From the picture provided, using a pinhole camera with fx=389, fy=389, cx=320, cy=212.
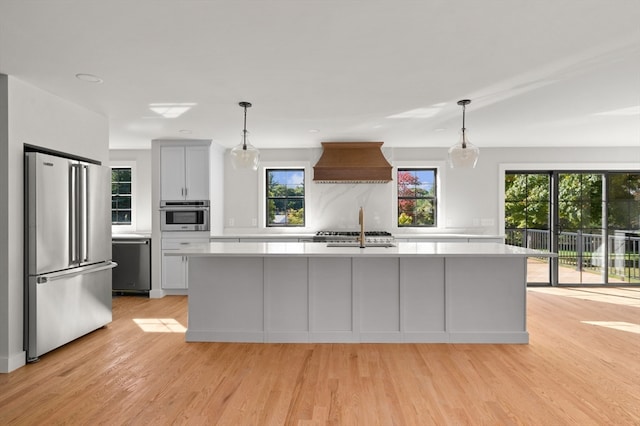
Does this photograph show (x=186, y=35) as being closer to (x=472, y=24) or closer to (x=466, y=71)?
(x=472, y=24)

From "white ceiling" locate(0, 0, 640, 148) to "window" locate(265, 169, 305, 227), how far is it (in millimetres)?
1939

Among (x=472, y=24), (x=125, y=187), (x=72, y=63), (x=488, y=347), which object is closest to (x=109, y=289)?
(x=72, y=63)

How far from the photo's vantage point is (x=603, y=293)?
19.4 feet

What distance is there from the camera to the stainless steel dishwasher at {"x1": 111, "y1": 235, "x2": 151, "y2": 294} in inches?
230

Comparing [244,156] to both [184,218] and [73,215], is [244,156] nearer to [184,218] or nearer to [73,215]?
[73,215]

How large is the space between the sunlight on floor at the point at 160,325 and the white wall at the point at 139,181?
2.45 m

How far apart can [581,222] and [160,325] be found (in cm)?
651

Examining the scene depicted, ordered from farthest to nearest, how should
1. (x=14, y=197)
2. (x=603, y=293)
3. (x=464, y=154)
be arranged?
(x=603, y=293), (x=464, y=154), (x=14, y=197)

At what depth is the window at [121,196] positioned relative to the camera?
6586mm

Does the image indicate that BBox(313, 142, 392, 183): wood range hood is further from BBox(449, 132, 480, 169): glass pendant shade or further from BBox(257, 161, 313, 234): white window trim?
BBox(449, 132, 480, 169): glass pendant shade

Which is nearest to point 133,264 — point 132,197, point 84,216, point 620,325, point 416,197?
point 132,197

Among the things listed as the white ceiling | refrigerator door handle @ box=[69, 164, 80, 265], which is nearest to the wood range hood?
the white ceiling

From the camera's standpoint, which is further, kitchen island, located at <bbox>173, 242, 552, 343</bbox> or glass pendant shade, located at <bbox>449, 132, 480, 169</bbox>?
kitchen island, located at <bbox>173, 242, 552, 343</bbox>

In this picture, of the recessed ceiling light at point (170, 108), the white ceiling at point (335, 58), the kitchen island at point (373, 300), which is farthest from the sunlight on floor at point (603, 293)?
the recessed ceiling light at point (170, 108)
